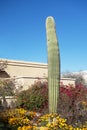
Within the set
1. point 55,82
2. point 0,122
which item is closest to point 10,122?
point 0,122

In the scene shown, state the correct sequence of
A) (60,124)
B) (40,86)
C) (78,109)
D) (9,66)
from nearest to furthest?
(60,124) < (78,109) < (40,86) < (9,66)

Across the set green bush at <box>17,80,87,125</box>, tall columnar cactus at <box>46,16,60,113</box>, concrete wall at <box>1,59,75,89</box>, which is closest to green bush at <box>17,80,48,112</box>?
green bush at <box>17,80,87,125</box>

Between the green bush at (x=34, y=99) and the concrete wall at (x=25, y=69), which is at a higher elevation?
the concrete wall at (x=25, y=69)

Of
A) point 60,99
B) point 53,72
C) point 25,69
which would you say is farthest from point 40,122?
point 25,69

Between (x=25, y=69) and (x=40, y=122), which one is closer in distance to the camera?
(x=40, y=122)

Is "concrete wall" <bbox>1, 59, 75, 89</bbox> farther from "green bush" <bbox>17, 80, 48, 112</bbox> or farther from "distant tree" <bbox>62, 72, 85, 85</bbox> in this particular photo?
"green bush" <bbox>17, 80, 48, 112</bbox>

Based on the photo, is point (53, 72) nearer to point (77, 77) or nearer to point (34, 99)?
point (34, 99)

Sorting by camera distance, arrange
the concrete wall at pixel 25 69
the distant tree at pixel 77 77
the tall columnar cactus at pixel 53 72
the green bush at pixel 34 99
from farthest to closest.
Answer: the distant tree at pixel 77 77 → the concrete wall at pixel 25 69 → the green bush at pixel 34 99 → the tall columnar cactus at pixel 53 72

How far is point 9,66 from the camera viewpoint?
28016mm

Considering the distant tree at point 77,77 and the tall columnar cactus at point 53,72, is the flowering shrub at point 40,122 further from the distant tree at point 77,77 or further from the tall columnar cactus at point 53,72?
the distant tree at point 77,77

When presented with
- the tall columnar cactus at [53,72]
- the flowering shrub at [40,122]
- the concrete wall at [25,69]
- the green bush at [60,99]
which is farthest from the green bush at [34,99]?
the concrete wall at [25,69]

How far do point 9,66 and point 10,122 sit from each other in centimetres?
1794

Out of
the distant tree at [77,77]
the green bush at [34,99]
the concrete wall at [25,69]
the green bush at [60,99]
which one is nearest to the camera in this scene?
the green bush at [60,99]

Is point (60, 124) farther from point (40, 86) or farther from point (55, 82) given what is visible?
point (40, 86)
